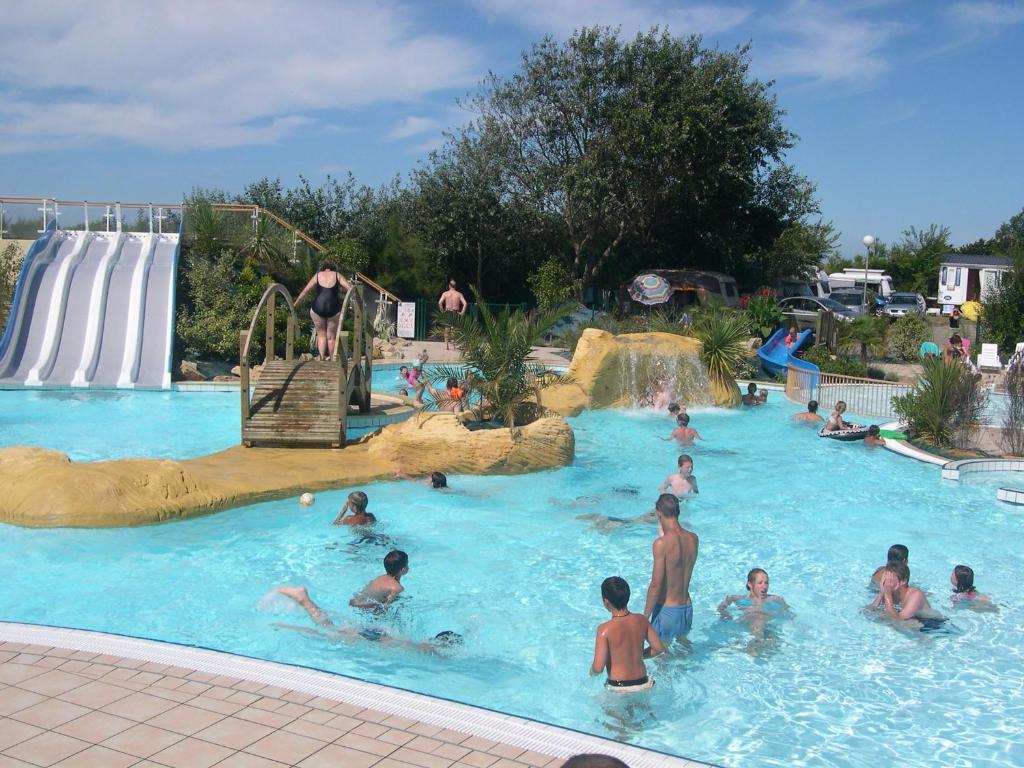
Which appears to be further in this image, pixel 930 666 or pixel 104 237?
pixel 104 237

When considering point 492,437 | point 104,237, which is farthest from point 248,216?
point 492,437

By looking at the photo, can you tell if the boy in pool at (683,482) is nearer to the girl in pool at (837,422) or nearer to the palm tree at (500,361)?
the palm tree at (500,361)

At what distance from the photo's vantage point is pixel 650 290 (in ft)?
89.6

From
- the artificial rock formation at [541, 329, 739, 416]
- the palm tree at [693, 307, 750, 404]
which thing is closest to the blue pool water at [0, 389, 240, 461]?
the artificial rock formation at [541, 329, 739, 416]

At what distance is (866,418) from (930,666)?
35.5 feet

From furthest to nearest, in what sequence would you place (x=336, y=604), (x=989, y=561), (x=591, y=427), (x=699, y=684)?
(x=591, y=427), (x=989, y=561), (x=336, y=604), (x=699, y=684)

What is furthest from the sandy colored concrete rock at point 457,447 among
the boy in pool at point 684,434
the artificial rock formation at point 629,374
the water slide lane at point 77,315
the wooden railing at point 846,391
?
the water slide lane at point 77,315

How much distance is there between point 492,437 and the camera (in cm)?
1159

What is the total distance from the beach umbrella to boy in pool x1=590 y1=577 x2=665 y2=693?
22012 millimetres

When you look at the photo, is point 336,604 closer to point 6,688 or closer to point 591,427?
point 6,688

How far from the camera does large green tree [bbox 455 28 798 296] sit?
26.8 m

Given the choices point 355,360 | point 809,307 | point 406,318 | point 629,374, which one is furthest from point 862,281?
point 355,360

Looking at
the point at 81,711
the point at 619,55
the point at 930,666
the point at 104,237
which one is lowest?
the point at 930,666

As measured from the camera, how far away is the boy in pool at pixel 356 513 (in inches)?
355
